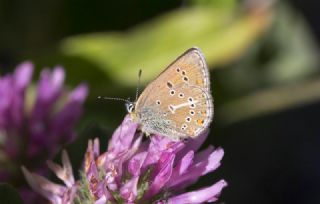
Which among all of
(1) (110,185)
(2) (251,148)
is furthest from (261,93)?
(1) (110,185)

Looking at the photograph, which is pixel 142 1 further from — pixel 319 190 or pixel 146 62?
pixel 319 190

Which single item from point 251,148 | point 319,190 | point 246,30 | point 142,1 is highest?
point 142,1

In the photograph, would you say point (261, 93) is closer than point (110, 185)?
No

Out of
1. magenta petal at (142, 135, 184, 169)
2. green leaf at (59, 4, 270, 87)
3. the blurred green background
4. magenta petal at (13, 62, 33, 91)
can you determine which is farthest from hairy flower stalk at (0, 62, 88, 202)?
green leaf at (59, 4, 270, 87)

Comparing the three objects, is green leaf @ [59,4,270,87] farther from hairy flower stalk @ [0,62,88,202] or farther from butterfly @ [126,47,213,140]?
butterfly @ [126,47,213,140]

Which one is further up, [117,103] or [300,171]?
[117,103]

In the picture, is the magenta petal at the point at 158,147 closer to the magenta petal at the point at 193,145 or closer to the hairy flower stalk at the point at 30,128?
the magenta petal at the point at 193,145
